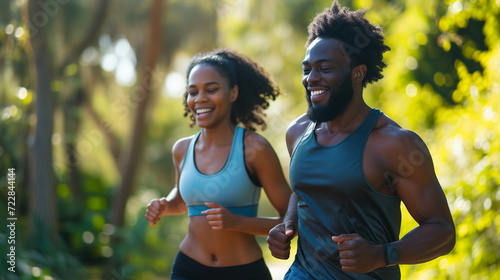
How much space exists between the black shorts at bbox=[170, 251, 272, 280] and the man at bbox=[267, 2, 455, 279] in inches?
25.9

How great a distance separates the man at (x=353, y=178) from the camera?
7.92ft

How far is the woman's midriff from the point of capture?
352 cm

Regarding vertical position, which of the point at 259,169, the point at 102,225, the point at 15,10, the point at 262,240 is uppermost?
the point at 15,10

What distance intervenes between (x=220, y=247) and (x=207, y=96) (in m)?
0.88

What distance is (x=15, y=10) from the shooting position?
8914 millimetres

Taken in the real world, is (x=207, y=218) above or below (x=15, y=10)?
below

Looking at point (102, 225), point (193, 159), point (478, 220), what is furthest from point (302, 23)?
point (193, 159)

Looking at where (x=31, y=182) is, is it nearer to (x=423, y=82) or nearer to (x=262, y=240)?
(x=423, y=82)

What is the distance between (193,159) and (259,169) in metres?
0.43

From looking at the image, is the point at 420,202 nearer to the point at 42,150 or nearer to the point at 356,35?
the point at 356,35

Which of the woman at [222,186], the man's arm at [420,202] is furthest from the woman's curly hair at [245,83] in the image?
the man's arm at [420,202]

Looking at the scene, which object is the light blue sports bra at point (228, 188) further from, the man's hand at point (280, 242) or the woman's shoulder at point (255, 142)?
the man's hand at point (280, 242)

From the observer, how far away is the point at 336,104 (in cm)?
270

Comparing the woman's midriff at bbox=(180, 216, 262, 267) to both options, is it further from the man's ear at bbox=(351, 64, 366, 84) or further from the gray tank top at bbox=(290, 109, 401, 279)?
the man's ear at bbox=(351, 64, 366, 84)
